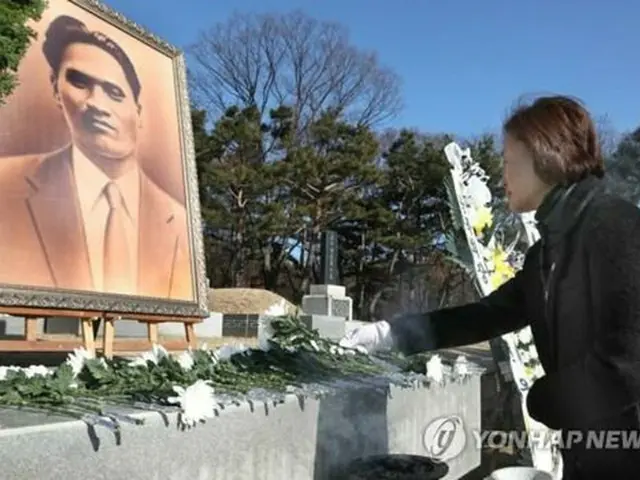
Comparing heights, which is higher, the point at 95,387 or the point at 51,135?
the point at 51,135

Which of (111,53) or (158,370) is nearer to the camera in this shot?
(158,370)

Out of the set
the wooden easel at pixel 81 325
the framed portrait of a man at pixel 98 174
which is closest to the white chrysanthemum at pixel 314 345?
the wooden easel at pixel 81 325

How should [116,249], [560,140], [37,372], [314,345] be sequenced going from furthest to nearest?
[116,249] → [314,345] → [37,372] → [560,140]

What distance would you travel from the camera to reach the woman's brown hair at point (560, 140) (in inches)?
50.6

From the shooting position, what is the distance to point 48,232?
5.32 m

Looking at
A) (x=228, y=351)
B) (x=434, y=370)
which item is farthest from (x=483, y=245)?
(x=228, y=351)

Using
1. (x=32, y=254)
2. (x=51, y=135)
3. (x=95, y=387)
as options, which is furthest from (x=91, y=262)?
(x=95, y=387)

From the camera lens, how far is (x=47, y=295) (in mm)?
5082

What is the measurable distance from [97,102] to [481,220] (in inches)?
153

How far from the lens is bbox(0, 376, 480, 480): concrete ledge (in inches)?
53.0

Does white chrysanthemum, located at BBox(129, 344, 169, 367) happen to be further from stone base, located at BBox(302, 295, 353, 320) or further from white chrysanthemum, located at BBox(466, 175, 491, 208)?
stone base, located at BBox(302, 295, 353, 320)

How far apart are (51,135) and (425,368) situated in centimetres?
397

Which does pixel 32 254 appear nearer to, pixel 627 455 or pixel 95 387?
pixel 95 387

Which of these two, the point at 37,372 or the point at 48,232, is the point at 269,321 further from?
the point at 48,232
